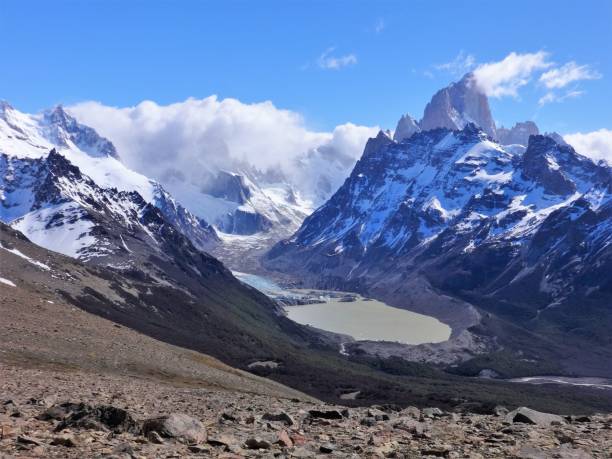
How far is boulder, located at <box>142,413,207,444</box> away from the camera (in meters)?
23.7

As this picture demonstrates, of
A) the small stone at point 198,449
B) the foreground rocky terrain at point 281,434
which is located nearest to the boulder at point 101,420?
the foreground rocky terrain at point 281,434

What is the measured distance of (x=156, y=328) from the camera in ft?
559

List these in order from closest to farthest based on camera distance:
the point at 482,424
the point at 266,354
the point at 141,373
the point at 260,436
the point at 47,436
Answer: the point at 47,436 → the point at 260,436 → the point at 482,424 → the point at 141,373 → the point at 266,354

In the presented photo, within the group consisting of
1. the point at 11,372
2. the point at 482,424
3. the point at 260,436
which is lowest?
the point at 11,372

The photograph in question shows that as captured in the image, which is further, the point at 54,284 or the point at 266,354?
the point at 266,354

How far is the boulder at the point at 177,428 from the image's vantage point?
23.7 m

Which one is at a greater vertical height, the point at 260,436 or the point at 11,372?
the point at 260,436

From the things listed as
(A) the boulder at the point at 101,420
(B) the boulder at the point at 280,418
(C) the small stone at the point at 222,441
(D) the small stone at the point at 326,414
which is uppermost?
(D) the small stone at the point at 326,414

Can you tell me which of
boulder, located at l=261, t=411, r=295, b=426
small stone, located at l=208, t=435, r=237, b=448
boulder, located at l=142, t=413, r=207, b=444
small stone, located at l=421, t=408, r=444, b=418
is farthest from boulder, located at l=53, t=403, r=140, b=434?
small stone, located at l=421, t=408, r=444, b=418

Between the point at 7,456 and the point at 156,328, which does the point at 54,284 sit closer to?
the point at 156,328

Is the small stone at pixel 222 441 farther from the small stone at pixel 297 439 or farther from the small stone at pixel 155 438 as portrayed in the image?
the small stone at pixel 297 439

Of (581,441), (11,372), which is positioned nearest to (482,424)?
(581,441)

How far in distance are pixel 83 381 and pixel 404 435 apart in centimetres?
3196

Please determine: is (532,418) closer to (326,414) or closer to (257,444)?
(326,414)
